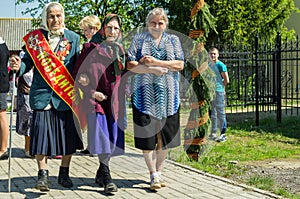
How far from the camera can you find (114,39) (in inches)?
244

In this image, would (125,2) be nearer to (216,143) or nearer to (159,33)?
(216,143)

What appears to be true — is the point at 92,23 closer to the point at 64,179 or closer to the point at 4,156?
the point at 64,179

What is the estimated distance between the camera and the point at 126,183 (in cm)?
659

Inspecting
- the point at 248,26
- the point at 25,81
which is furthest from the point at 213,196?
the point at 248,26

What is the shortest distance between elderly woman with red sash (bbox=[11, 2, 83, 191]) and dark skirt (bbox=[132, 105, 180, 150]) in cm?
72

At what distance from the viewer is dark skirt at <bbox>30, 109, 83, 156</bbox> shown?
19.6 ft

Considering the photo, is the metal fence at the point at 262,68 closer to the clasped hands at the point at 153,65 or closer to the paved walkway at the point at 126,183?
the paved walkway at the point at 126,183

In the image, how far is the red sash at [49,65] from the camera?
602 centimetres

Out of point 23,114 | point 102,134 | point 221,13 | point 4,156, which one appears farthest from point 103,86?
point 221,13

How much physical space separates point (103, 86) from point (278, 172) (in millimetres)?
2850

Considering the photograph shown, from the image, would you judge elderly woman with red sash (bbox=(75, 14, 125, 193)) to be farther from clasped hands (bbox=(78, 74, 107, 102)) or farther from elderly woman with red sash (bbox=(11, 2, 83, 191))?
elderly woman with red sash (bbox=(11, 2, 83, 191))

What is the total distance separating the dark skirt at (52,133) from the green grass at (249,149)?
1.54 metres

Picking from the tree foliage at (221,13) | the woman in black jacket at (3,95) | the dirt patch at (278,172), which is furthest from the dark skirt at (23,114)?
the tree foliage at (221,13)

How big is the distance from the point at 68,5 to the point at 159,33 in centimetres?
1874
